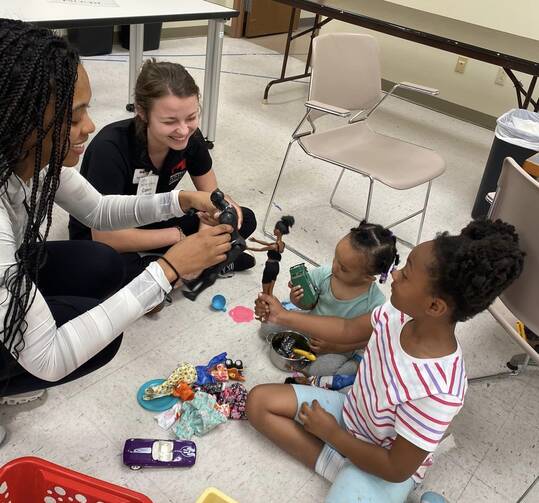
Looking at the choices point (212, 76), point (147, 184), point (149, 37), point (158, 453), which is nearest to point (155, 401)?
point (158, 453)

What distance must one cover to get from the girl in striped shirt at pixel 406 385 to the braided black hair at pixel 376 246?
24 cm

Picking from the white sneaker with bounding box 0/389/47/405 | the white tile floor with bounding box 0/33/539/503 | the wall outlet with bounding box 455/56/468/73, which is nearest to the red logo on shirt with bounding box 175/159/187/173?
the white tile floor with bounding box 0/33/539/503

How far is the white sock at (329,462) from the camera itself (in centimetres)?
129

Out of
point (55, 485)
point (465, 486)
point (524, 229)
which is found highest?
point (524, 229)

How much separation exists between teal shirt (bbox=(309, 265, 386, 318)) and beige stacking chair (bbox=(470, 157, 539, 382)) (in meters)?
0.32

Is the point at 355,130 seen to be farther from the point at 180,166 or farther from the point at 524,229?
the point at 524,229

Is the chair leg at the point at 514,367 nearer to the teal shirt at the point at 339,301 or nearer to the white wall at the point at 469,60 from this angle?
the teal shirt at the point at 339,301

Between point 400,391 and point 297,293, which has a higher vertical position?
point 400,391

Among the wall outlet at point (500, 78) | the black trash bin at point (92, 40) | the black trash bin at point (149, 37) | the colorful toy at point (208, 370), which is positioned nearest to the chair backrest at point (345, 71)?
the colorful toy at point (208, 370)

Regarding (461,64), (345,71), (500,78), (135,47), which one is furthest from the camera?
(461,64)

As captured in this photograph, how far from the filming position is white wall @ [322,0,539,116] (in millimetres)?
3426

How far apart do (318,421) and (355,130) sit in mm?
1500

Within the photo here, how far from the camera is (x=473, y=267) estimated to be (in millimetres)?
941

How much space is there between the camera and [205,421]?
138 centimetres
